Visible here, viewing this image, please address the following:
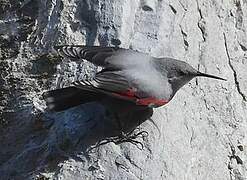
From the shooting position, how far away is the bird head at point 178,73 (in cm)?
429

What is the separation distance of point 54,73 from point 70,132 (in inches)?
21.3

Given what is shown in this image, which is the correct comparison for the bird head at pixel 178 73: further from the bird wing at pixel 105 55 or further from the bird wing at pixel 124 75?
the bird wing at pixel 105 55

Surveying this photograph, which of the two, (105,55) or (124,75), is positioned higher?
(105,55)

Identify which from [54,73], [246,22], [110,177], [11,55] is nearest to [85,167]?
[110,177]

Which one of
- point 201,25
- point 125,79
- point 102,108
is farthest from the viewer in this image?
point 201,25

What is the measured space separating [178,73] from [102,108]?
541 millimetres

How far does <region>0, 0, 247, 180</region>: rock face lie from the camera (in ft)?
13.3

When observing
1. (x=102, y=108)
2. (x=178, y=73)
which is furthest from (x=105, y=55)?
(x=178, y=73)

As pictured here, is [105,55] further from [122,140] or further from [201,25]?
[201,25]

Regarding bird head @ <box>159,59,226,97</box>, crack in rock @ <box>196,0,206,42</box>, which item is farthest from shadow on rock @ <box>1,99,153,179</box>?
crack in rock @ <box>196,0,206,42</box>

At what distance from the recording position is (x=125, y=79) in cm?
401

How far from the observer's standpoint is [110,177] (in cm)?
392

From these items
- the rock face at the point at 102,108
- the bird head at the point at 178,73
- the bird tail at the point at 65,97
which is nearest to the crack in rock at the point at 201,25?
the rock face at the point at 102,108

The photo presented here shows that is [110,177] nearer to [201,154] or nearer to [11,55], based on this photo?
[201,154]
